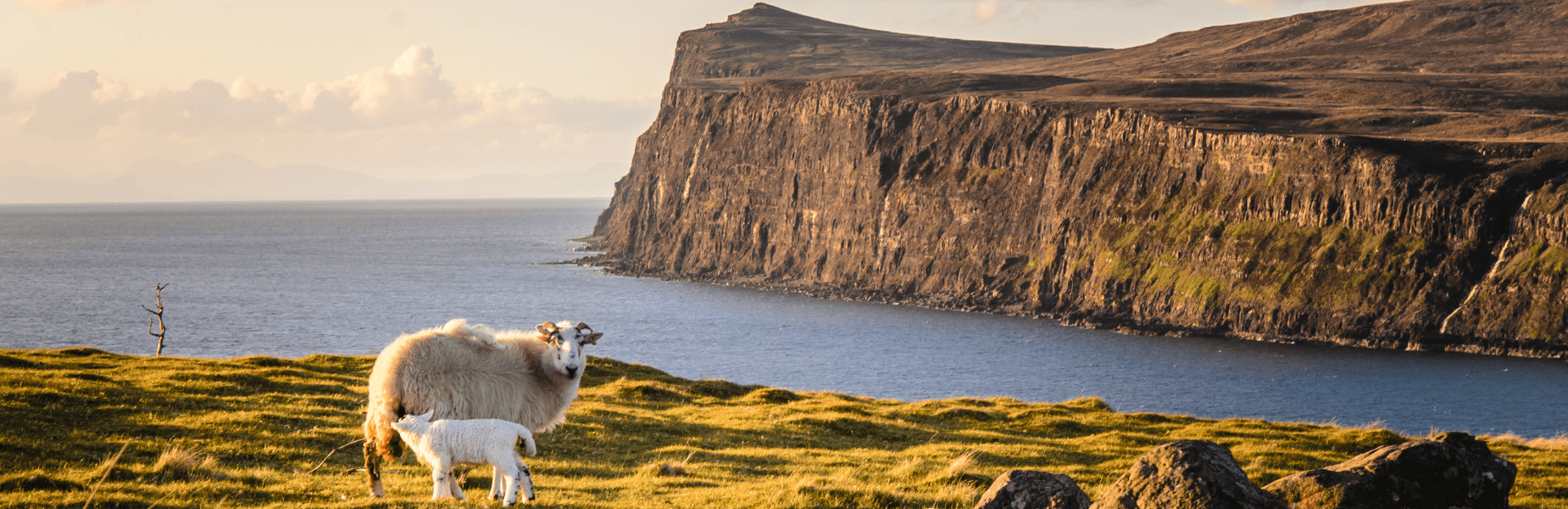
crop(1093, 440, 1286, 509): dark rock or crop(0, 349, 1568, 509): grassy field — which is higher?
crop(1093, 440, 1286, 509): dark rock

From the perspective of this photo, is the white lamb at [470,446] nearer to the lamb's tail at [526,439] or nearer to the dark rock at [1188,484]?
the lamb's tail at [526,439]

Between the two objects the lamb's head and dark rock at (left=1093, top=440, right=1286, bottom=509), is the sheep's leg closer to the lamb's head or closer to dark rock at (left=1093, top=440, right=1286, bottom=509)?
the lamb's head

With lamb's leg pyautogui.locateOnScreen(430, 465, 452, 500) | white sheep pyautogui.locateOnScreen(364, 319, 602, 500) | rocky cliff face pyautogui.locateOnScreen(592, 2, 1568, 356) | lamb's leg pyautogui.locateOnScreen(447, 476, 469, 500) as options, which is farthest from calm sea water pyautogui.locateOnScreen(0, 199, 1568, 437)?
lamb's leg pyautogui.locateOnScreen(430, 465, 452, 500)

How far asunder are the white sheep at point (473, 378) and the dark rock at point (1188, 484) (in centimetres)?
814

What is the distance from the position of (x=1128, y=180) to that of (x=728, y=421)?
13513cm

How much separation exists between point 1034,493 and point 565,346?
7.93 meters

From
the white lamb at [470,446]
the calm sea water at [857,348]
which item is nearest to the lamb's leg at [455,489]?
the white lamb at [470,446]

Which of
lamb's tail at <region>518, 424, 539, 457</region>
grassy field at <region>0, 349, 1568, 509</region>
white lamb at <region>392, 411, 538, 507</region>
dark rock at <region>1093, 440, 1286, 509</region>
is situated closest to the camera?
dark rock at <region>1093, 440, 1286, 509</region>

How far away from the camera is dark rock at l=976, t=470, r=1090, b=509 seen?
11.5 meters

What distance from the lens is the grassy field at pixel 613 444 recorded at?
48.3 ft

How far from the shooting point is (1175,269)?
447ft

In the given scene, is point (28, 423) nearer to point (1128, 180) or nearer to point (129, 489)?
Result: point (129, 489)

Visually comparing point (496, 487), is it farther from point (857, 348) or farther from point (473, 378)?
point (857, 348)

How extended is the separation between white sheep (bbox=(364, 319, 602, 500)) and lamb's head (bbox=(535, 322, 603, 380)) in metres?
0.01
